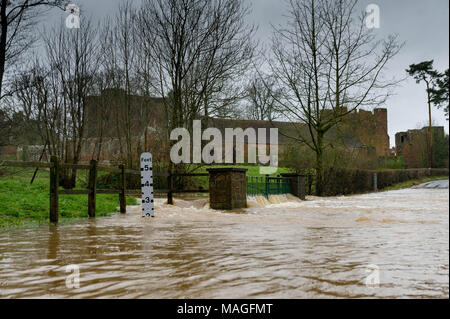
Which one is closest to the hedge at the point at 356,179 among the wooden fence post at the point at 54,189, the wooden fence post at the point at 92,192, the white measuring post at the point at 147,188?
the white measuring post at the point at 147,188

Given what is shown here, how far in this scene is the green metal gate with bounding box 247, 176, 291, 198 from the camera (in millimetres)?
14922

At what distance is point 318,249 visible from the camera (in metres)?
4.18

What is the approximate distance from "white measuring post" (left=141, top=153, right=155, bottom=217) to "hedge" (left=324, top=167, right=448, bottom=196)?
14.8 metres

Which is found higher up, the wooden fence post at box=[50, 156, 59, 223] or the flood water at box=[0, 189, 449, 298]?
the wooden fence post at box=[50, 156, 59, 223]

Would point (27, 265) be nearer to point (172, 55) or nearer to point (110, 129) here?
point (172, 55)

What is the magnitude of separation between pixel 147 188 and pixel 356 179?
1867 centimetres

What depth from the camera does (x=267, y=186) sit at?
15.8 meters

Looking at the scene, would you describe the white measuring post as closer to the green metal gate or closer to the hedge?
the green metal gate

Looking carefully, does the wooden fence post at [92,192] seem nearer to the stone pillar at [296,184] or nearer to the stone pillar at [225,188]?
the stone pillar at [225,188]

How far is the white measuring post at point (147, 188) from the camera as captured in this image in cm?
987

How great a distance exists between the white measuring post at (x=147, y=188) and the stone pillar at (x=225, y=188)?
2441 mm

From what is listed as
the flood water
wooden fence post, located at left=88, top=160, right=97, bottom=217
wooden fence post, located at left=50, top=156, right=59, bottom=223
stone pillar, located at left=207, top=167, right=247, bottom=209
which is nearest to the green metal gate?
stone pillar, located at left=207, top=167, right=247, bottom=209
